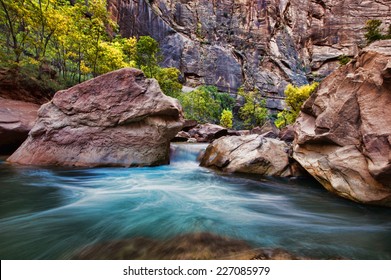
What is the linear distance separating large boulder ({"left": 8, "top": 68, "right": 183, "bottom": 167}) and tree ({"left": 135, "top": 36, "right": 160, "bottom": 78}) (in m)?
14.8

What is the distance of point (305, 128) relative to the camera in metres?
5.96

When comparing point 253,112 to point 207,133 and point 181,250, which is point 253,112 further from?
point 181,250

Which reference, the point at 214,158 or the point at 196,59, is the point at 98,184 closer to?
the point at 214,158

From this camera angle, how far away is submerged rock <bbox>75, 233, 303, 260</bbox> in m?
2.14

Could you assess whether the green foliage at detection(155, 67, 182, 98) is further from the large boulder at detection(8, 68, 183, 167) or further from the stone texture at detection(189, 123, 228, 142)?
the large boulder at detection(8, 68, 183, 167)

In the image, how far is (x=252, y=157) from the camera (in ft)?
22.9

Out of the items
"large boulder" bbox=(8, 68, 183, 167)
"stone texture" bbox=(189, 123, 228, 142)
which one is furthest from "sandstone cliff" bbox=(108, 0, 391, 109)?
"large boulder" bbox=(8, 68, 183, 167)

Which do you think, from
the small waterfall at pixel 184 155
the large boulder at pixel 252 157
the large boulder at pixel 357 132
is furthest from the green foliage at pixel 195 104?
the large boulder at pixel 357 132

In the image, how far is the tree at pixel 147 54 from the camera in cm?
2094

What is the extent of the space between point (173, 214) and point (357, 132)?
384cm

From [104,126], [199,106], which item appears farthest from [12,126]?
[199,106]

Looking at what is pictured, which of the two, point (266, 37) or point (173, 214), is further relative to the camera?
point (266, 37)

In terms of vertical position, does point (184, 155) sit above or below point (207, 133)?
below

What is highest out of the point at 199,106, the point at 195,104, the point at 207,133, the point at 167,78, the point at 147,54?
the point at 147,54
